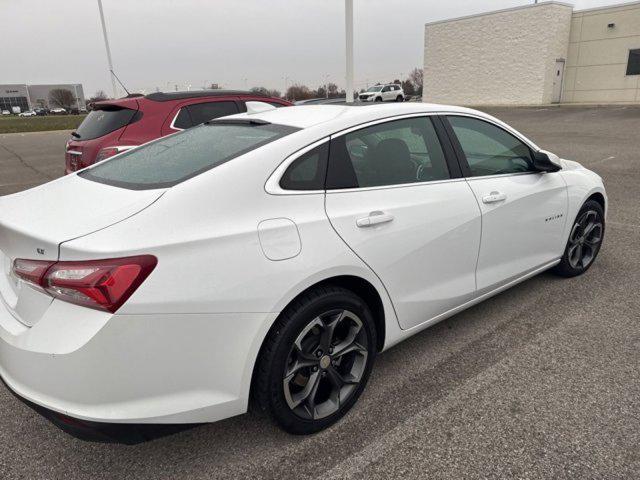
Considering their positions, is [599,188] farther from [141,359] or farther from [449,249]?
[141,359]

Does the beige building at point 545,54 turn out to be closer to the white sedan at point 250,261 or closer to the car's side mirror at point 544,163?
the car's side mirror at point 544,163

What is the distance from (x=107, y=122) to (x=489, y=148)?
438cm

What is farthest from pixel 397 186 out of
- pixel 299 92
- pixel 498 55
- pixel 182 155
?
pixel 299 92

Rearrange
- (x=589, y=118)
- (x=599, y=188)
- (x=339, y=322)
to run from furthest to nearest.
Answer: (x=589, y=118), (x=599, y=188), (x=339, y=322)

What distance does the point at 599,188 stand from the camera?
4.07 metres

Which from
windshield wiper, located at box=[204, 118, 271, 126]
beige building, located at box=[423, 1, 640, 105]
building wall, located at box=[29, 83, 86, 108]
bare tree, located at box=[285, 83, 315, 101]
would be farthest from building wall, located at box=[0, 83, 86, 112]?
windshield wiper, located at box=[204, 118, 271, 126]

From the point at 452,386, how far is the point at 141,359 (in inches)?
68.1

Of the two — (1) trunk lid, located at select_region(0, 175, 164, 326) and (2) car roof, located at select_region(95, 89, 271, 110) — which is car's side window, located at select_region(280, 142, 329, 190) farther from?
(2) car roof, located at select_region(95, 89, 271, 110)

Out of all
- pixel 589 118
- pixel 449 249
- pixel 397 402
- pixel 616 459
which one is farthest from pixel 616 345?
pixel 589 118

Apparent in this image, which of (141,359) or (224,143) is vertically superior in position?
(224,143)

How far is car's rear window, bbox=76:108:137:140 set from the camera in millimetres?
5516

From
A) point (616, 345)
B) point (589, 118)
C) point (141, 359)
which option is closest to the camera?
point (141, 359)

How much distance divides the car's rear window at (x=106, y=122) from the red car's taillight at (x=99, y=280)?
4201 mm

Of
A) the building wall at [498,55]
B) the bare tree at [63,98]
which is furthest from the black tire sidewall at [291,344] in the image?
the bare tree at [63,98]
